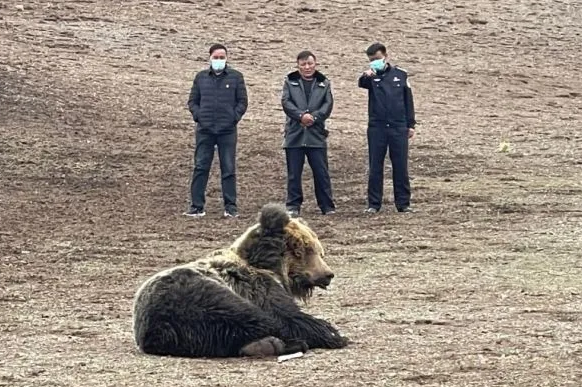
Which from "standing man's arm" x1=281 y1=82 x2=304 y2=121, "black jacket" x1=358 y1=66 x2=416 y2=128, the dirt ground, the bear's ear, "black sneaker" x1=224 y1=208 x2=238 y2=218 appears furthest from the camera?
"black sneaker" x1=224 y1=208 x2=238 y2=218

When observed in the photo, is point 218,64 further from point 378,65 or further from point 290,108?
point 378,65

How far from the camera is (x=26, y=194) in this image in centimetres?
1895

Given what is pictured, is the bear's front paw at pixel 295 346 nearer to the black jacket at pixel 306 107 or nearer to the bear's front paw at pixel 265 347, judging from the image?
the bear's front paw at pixel 265 347

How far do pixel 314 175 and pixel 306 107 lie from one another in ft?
2.86

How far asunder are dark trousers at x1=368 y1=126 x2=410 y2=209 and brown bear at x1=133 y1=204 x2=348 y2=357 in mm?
7833

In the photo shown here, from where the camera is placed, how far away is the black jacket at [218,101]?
17.2 meters

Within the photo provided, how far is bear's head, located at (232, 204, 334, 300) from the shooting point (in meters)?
9.55

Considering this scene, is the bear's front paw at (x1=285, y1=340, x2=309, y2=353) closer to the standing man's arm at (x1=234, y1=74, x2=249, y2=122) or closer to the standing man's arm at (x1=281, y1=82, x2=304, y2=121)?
the standing man's arm at (x1=281, y1=82, x2=304, y2=121)

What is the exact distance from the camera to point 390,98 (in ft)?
56.6

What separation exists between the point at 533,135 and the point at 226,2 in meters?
11.2

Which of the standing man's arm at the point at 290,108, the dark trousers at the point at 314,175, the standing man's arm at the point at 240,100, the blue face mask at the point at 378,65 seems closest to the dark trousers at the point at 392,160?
the dark trousers at the point at 314,175

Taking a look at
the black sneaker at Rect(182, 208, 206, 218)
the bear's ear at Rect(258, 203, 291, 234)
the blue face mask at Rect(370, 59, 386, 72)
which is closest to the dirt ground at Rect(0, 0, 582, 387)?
the black sneaker at Rect(182, 208, 206, 218)

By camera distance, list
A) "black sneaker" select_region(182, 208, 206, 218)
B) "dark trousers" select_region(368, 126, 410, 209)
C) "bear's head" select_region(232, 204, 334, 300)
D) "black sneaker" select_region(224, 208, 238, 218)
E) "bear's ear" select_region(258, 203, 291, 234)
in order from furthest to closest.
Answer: "black sneaker" select_region(182, 208, 206, 218)
"black sneaker" select_region(224, 208, 238, 218)
"dark trousers" select_region(368, 126, 410, 209)
"bear's head" select_region(232, 204, 334, 300)
"bear's ear" select_region(258, 203, 291, 234)

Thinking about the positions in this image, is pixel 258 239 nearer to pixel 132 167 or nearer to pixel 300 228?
pixel 300 228
